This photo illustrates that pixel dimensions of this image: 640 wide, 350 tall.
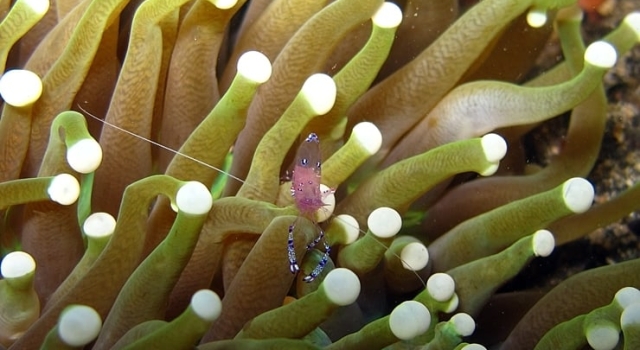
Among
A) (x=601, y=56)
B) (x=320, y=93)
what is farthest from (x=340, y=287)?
(x=601, y=56)

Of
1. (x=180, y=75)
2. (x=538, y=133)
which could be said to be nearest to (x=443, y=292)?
(x=180, y=75)

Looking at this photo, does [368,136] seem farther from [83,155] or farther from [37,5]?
[37,5]

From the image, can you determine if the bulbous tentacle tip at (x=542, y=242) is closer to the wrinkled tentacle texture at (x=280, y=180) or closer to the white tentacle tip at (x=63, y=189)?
the wrinkled tentacle texture at (x=280, y=180)

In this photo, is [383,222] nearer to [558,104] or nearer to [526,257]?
[526,257]

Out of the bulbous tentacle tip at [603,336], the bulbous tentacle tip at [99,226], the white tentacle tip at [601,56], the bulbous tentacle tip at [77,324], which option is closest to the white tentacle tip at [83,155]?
the bulbous tentacle tip at [99,226]

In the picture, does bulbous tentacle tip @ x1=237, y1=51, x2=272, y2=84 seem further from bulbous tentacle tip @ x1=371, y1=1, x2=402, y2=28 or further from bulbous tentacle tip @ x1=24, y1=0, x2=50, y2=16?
bulbous tentacle tip @ x1=24, y1=0, x2=50, y2=16

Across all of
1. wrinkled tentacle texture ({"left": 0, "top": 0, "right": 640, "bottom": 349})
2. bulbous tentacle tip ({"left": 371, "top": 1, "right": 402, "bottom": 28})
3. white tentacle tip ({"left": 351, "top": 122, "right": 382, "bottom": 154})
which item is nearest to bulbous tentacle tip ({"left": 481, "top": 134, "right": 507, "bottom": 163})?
wrinkled tentacle texture ({"left": 0, "top": 0, "right": 640, "bottom": 349})
